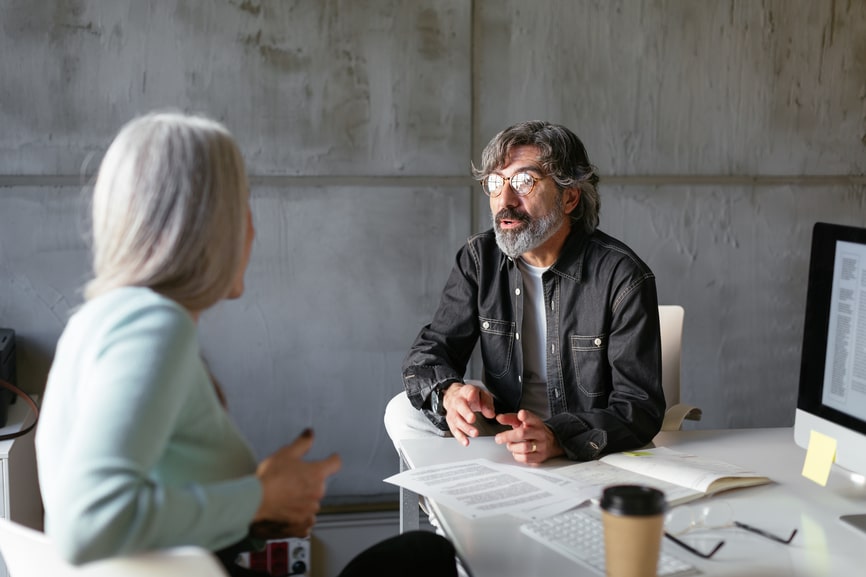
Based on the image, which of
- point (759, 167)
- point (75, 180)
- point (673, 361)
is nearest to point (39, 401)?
point (75, 180)

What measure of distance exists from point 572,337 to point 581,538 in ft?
3.40

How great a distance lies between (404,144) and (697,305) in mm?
1375

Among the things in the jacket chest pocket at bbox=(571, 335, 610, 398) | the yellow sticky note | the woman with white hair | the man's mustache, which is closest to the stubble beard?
the man's mustache

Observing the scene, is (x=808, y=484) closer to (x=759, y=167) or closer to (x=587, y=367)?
(x=587, y=367)

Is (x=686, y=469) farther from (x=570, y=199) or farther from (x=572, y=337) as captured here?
(x=570, y=199)

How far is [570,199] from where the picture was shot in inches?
101

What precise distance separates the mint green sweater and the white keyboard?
0.51 metres

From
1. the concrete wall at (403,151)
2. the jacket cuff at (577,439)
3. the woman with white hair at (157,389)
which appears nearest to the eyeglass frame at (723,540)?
the jacket cuff at (577,439)

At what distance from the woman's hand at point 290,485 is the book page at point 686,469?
2.65 feet

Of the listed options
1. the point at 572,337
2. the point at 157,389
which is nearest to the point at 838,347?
the point at 572,337

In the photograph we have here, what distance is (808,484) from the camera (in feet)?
5.75

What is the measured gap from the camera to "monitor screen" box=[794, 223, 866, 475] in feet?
5.31

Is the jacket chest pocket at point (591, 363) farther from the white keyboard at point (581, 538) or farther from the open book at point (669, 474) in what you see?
the white keyboard at point (581, 538)

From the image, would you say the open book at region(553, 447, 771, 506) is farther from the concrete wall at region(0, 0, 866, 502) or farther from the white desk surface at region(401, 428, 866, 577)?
→ the concrete wall at region(0, 0, 866, 502)
